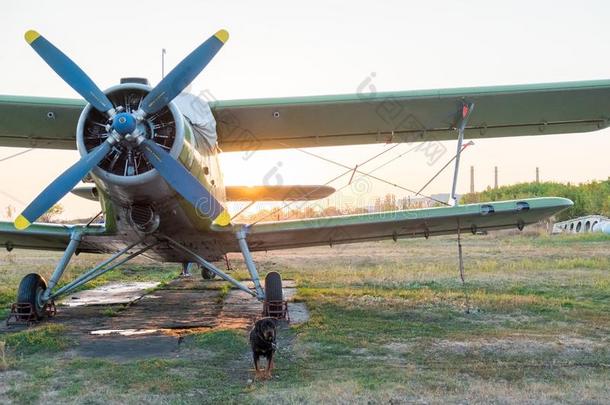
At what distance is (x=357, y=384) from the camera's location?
4.88 meters

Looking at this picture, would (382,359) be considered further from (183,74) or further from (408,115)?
(408,115)

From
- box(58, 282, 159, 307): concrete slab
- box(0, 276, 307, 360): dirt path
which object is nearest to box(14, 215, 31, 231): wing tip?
box(0, 276, 307, 360): dirt path

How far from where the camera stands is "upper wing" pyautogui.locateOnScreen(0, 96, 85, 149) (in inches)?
368

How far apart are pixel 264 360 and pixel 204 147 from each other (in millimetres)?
3997

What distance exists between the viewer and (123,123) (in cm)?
686

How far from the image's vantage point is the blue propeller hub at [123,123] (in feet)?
22.5

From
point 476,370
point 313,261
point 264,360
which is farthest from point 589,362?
point 313,261

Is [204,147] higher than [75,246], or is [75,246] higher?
[204,147]

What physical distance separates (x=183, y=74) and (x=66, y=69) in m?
1.53

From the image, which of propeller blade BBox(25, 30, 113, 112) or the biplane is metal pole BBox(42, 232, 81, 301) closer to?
the biplane

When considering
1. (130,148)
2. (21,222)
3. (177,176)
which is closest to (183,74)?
(130,148)

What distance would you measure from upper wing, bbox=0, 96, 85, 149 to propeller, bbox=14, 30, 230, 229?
1.69m

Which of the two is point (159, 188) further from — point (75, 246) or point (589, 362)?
point (589, 362)

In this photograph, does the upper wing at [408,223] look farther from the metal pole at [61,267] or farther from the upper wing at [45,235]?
the metal pole at [61,267]
